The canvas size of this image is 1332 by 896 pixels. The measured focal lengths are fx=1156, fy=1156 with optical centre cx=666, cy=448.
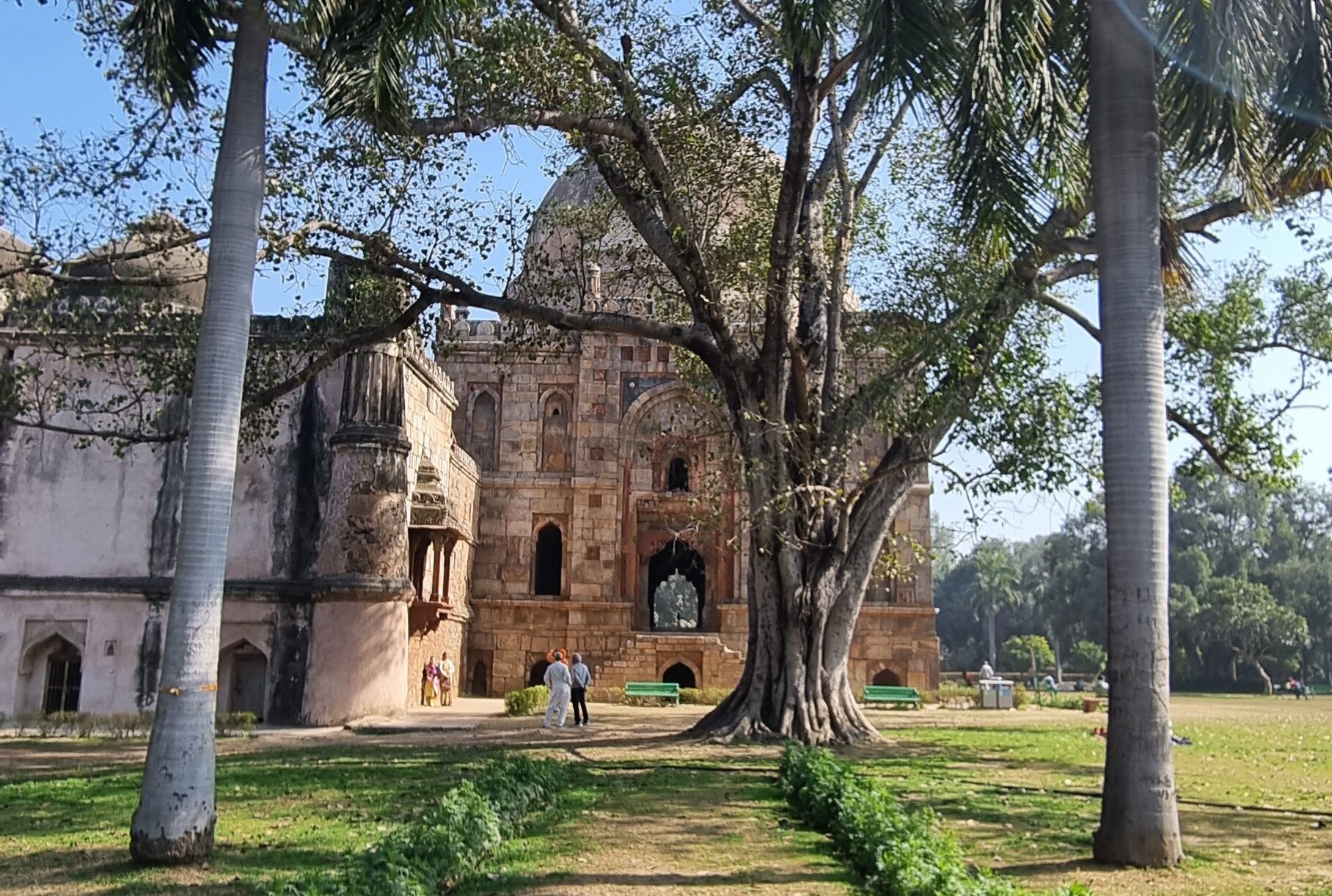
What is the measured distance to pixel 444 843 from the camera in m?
6.33

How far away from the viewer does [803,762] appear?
9359 mm

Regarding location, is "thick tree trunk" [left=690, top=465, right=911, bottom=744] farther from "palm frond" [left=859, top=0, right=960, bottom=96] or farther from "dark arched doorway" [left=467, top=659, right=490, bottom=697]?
"dark arched doorway" [left=467, top=659, right=490, bottom=697]

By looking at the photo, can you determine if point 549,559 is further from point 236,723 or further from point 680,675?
point 236,723

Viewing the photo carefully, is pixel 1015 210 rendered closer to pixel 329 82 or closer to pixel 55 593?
pixel 329 82

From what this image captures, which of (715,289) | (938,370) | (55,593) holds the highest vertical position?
(715,289)

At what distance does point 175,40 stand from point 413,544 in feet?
48.9

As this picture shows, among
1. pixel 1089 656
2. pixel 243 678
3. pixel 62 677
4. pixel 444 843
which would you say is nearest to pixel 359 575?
pixel 243 678

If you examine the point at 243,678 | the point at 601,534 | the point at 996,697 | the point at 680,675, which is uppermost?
the point at 601,534

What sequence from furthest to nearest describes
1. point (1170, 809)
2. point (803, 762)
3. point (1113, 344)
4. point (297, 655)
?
1. point (297, 655)
2. point (803, 762)
3. point (1113, 344)
4. point (1170, 809)

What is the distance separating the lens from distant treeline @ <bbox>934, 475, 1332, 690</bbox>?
47750mm

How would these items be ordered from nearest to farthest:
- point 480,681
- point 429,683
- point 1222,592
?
point 429,683
point 480,681
point 1222,592

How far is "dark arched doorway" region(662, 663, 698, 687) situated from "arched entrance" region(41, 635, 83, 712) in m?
13.8

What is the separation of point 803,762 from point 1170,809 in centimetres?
316

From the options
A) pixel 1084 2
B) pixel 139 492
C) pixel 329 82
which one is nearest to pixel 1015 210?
pixel 1084 2
